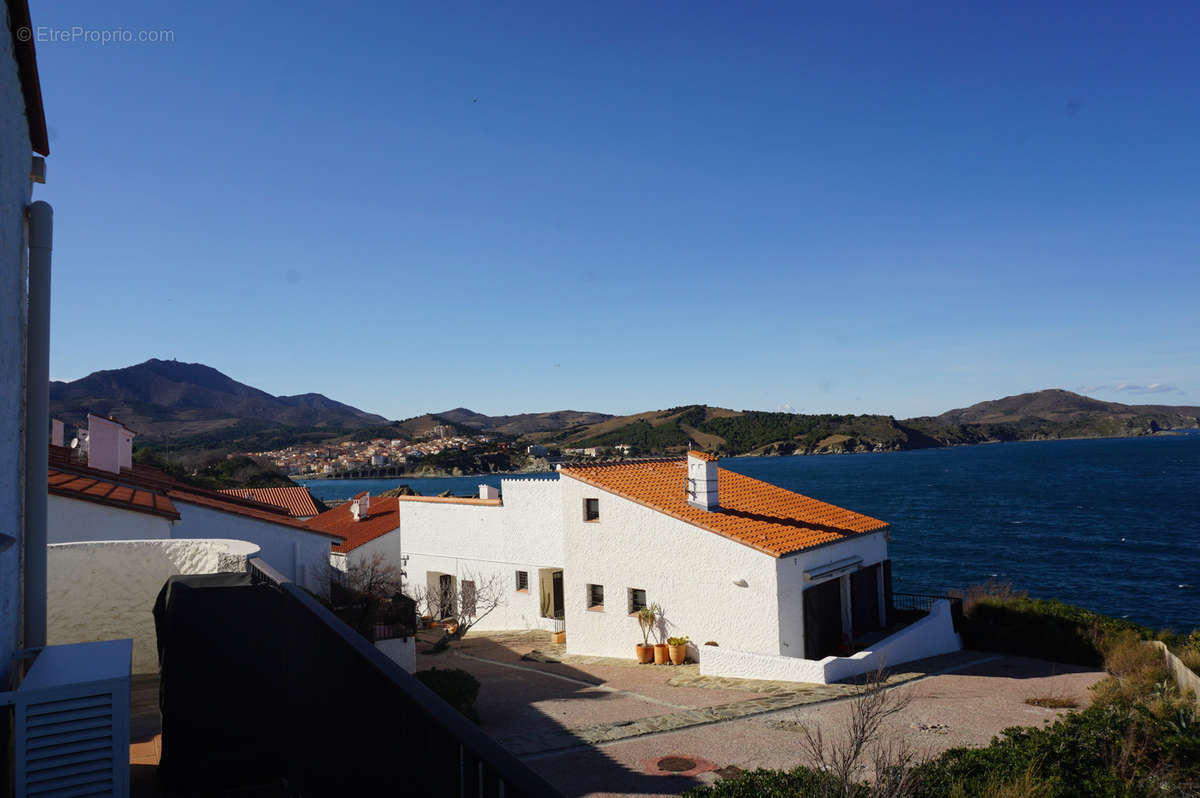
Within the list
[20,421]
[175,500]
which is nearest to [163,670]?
[20,421]

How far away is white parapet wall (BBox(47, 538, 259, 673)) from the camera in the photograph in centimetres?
830

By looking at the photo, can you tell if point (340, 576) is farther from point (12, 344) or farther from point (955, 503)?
point (955, 503)

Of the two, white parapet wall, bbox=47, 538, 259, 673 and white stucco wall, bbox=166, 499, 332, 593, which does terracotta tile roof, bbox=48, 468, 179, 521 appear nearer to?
white stucco wall, bbox=166, 499, 332, 593

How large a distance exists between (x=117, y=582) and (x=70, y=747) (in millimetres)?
5364

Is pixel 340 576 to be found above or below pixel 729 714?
above

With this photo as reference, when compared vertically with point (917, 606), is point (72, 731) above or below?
above

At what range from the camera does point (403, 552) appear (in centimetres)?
2683

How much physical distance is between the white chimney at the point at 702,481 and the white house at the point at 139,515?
8.88 metres

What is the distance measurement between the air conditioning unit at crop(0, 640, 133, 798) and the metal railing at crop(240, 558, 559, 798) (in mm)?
1004

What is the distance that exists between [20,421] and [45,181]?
2220 mm

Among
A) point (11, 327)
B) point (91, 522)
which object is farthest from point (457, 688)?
point (11, 327)

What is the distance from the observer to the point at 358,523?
101 feet

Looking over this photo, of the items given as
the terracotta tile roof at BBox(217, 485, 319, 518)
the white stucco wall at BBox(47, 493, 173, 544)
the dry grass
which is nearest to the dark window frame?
the dry grass

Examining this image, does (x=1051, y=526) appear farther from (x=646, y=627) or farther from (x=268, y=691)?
(x=268, y=691)
